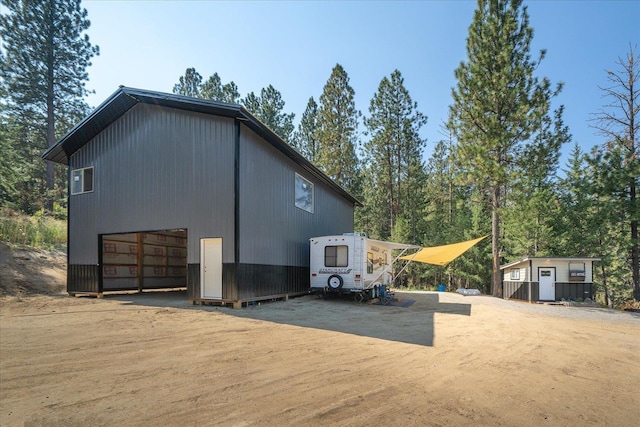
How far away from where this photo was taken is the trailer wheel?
12.5 meters

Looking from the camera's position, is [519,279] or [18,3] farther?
[18,3]

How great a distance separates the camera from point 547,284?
15930 millimetres

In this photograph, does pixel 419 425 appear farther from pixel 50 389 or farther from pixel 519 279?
pixel 519 279

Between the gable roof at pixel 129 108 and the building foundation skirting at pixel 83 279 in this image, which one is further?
the building foundation skirting at pixel 83 279

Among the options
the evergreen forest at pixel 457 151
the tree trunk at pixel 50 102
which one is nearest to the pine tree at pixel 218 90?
the evergreen forest at pixel 457 151

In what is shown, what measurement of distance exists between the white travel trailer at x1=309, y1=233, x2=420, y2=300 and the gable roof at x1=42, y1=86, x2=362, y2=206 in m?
3.61

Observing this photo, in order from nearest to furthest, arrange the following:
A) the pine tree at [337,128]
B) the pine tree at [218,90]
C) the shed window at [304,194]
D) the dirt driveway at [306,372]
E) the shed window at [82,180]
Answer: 1. the dirt driveway at [306,372]
2. the shed window at [82,180]
3. the shed window at [304,194]
4. the pine tree at [337,128]
5. the pine tree at [218,90]

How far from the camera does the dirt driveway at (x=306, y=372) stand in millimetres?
3266

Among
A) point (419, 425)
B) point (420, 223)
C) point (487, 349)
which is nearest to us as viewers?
point (419, 425)

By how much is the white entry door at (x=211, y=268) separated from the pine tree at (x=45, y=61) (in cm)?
1730

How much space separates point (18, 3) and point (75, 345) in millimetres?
25479

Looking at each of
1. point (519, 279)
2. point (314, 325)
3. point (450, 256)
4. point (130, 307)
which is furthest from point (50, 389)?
point (519, 279)

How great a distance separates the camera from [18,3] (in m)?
21.3

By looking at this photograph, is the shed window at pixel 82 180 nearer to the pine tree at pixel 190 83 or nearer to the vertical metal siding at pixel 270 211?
the vertical metal siding at pixel 270 211
